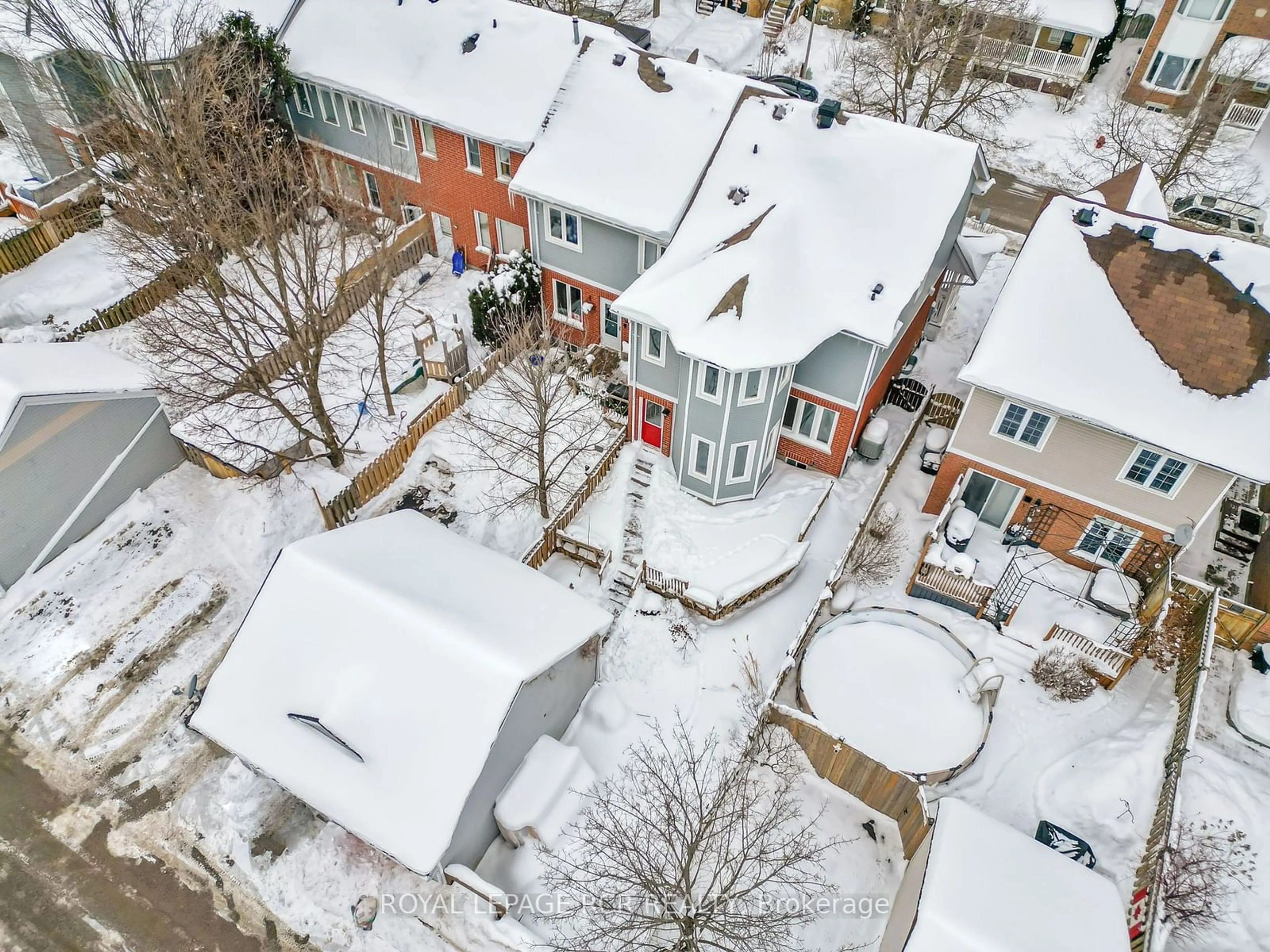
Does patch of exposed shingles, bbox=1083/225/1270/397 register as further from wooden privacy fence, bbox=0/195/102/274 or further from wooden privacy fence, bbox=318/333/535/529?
wooden privacy fence, bbox=0/195/102/274

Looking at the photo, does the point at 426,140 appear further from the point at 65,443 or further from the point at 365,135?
the point at 65,443

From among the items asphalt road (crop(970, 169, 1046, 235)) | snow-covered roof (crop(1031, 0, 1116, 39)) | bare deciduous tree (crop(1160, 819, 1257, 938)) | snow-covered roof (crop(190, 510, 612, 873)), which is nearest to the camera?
snow-covered roof (crop(190, 510, 612, 873))

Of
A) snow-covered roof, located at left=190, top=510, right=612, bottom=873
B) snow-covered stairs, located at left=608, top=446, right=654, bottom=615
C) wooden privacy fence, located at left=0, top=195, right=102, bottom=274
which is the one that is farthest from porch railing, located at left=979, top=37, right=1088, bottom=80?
wooden privacy fence, located at left=0, top=195, right=102, bottom=274

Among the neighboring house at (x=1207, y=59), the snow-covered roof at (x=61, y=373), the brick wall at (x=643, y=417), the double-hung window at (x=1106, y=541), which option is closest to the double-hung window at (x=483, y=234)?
the brick wall at (x=643, y=417)

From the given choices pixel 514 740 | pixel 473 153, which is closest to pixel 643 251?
pixel 473 153

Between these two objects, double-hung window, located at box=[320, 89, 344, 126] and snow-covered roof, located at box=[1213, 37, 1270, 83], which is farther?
snow-covered roof, located at box=[1213, 37, 1270, 83]

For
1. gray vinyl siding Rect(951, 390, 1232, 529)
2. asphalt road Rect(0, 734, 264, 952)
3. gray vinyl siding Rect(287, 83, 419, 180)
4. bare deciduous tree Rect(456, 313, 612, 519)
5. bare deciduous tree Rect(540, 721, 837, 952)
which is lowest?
asphalt road Rect(0, 734, 264, 952)
